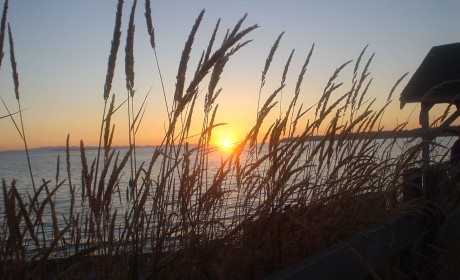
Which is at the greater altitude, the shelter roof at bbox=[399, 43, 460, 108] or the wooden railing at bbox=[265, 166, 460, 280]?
Answer: the shelter roof at bbox=[399, 43, 460, 108]

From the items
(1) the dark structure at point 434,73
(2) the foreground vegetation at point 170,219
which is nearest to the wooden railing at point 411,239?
(2) the foreground vegetation at point 170,219

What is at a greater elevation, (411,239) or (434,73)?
(434,73)

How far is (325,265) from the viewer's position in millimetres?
1561

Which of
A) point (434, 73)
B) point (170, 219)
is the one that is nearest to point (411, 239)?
point (170, 219)

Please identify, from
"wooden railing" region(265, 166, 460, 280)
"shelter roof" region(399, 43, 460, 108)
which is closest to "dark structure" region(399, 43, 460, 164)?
"shelter roof" region(399, 43, 460, 108)

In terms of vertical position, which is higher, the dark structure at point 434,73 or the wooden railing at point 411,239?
the dark structure at point 434,73

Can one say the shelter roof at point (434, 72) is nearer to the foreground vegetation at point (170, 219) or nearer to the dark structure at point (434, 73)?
the dark structure at point (434, 73)

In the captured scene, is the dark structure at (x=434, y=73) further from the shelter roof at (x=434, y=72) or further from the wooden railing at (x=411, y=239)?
the wooden railing at (x=411, y=239)

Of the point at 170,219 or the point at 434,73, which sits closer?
the point at 170,219

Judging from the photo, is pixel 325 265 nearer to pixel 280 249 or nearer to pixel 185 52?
pixel 280 249

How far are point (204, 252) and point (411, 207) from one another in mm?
1192

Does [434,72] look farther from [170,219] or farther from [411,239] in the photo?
[170,219]

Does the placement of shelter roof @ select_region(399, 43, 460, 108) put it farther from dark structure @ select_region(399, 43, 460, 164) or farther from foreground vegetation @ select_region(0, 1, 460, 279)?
foreground vegetation @ select_region(0, 1, 460, 279)

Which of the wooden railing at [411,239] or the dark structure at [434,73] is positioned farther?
the dark structure at [434,73]
